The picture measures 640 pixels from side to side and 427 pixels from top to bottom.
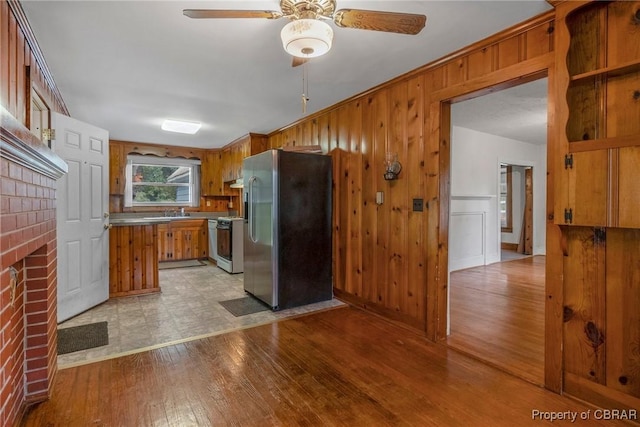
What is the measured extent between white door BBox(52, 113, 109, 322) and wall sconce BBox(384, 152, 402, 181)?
3.08 metres

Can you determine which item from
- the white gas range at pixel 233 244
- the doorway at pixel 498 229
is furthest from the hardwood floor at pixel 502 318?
the white gas range at pixel 233 244

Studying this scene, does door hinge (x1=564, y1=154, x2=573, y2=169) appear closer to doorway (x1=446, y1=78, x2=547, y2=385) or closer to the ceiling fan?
doorway (x1=446, y1=78, x2=547, y2=385)

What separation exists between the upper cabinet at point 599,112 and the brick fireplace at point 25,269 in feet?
8.45

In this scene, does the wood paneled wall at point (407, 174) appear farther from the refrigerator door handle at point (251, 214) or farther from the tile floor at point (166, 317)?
the refrigerator door handle at point (251, 214)

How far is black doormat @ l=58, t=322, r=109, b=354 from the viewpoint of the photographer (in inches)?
98.9

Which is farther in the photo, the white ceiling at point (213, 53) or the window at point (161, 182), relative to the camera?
the window at point (161, 182)

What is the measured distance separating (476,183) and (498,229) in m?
1.09

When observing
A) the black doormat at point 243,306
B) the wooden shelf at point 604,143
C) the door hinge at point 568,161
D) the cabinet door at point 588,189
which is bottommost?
the black doormat at point 243,306

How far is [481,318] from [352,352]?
60.1 inches

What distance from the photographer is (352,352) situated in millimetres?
2465

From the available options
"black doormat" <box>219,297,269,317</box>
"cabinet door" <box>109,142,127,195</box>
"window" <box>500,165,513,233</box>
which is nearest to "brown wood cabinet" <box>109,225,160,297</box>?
"black doormat" <box>219,297,269,317</box>

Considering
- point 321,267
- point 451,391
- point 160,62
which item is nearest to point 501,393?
point 451,391

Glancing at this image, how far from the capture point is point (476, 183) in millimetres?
5605

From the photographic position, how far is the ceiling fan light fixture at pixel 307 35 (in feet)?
5.54
